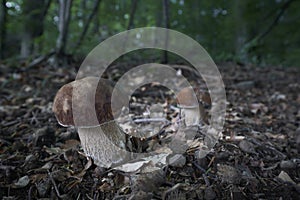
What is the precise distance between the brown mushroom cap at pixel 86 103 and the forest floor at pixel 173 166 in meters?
0.37

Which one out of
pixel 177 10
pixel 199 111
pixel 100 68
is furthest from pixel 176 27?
pixel 199 111

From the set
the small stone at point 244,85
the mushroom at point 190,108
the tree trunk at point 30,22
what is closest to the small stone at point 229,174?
the mushroom at point 190,108

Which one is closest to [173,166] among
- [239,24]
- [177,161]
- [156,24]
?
[177,161]

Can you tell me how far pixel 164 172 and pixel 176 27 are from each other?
5819 mm

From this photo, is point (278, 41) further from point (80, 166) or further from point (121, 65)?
point (80, 166)

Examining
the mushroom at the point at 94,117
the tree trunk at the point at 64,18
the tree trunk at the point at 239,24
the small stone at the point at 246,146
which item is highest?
the tree trunk at the point at 239,24

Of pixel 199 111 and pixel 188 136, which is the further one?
pixel 199 111

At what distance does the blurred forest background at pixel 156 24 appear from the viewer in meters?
4.96

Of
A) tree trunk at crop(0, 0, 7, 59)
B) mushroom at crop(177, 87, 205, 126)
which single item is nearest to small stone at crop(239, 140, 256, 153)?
mushroom at crop(177, 87, 205, 126)

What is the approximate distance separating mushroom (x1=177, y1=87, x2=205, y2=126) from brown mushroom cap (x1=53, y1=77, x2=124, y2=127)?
3.35ft

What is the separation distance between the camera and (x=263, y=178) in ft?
5.37

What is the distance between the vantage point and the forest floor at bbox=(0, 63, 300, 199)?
150 centimetres

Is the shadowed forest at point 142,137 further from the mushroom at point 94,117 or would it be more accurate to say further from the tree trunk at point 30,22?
the tree trunk at point 30,22

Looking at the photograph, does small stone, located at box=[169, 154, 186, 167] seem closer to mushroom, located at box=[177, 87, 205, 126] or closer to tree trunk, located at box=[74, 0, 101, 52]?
mushroom, located at box=[177, 87, 205, 126]
